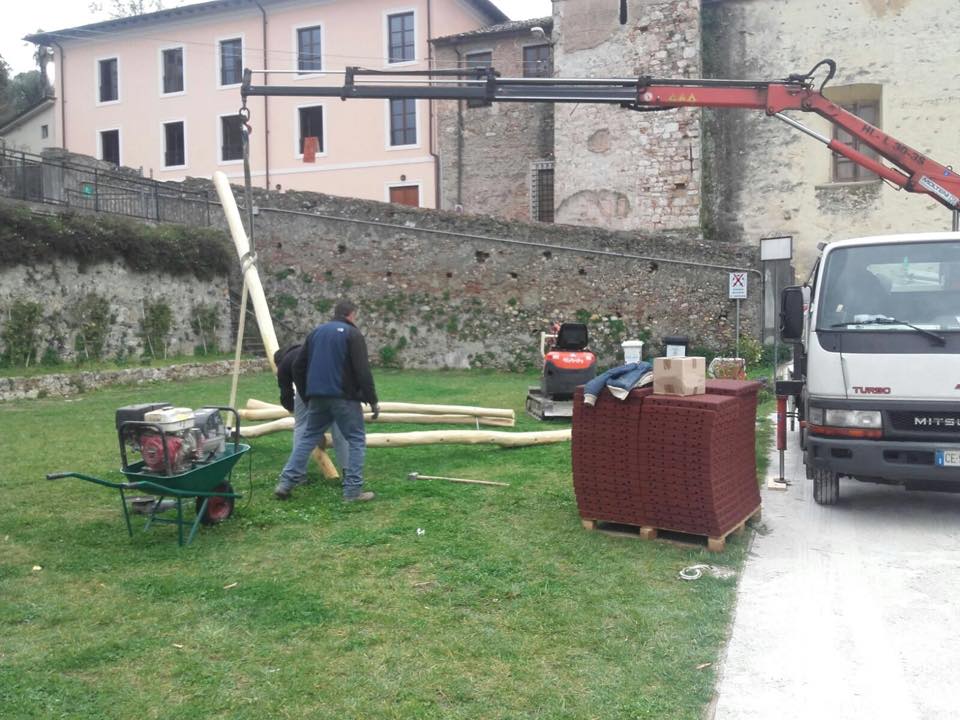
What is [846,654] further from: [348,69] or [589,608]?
[348,69]

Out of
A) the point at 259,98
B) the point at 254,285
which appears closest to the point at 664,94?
the point at 254,285

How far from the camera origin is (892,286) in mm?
7281

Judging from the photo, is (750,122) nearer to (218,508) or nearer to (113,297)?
(113,297)

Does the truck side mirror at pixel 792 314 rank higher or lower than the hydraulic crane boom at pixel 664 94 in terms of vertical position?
lower

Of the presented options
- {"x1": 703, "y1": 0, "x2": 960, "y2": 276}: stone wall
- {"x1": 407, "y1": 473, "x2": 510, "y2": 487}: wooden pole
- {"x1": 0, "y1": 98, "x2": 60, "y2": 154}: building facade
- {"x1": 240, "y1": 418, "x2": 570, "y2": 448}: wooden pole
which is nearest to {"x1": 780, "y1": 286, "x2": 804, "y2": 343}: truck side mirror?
{"x1": 407, "y1": 473, "x2": 510, "y2": 487}: wooden pole

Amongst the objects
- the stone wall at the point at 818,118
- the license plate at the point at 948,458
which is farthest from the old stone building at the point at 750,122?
the license plate at the point at 948,458

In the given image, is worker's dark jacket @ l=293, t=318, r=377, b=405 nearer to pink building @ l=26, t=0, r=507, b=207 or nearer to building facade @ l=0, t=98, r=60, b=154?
pink building @ l=26, t=0, r=507, b=207

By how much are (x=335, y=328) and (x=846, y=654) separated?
184 inches

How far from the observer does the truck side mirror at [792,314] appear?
747 centimetres

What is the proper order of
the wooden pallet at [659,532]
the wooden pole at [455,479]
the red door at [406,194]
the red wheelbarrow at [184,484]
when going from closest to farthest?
the red wheelbarrow at [184,484], the wooden pallet at [659,532], the wooden pole at [455,479], the red door at [406,194]

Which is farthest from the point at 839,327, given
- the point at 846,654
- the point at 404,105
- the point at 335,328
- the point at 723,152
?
the point at 404,105

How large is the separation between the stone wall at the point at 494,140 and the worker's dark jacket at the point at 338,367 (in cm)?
2149

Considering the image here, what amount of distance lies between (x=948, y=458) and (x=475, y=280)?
50.9 feet

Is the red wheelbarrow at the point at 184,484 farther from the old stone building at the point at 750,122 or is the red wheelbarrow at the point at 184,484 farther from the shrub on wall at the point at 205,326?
the old stone building at the point at 750,122
